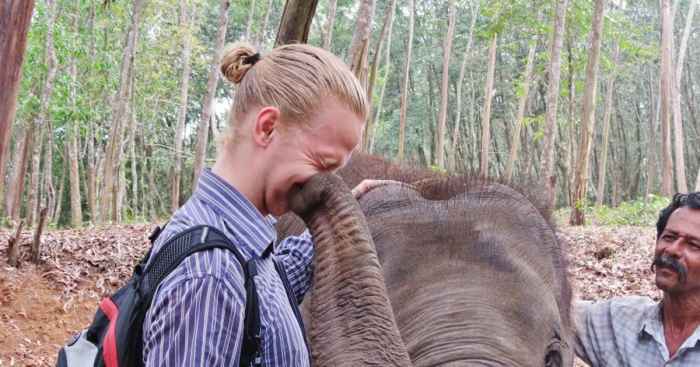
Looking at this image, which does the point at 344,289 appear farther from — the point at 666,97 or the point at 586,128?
the point at 666,97

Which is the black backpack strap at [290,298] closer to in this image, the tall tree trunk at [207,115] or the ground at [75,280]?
the ground at [75,280]

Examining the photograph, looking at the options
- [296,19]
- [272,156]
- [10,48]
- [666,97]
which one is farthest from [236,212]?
[666,97]

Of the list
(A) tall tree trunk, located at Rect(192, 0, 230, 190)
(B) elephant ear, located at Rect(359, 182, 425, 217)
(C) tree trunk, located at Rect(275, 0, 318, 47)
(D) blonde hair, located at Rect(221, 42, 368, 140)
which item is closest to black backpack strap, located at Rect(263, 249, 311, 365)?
(D) blonde hair, located at Rect(221, 42, 368, 140)

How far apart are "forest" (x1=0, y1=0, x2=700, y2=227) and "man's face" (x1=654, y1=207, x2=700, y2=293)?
55 centimetres

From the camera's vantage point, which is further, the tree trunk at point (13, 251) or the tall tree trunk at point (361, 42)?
the tree trunk at point (13, 251)

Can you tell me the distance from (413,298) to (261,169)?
3.90ft

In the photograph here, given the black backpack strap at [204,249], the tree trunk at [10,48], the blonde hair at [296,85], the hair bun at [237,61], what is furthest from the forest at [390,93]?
the black backpack strap at [204,249]

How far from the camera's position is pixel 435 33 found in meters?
40.7

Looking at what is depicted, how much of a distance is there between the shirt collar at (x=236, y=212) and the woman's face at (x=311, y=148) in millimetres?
63

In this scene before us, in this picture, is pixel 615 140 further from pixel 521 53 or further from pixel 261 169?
pixel 261 169

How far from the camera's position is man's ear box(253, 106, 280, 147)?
1.68 metres

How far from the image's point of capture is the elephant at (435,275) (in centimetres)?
166

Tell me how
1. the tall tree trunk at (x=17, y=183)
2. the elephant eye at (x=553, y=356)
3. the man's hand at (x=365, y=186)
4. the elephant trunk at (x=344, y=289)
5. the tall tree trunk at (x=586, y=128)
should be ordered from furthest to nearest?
the tall tree trunk at (x=17, y=183) < the tall tree trunk at (x=586, y=128) < the man's hand at (x=365, y=186) < the elephant eye at (x=553, y=356) < the elephant trunk at (x=344, y=289)

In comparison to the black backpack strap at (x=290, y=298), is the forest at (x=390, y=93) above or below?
above
